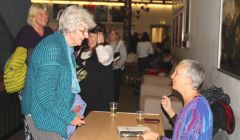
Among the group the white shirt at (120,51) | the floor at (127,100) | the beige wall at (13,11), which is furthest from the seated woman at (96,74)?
the white shirt at (120,51)

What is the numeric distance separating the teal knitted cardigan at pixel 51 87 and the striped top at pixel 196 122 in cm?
68

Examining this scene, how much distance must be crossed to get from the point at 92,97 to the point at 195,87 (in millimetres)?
1646

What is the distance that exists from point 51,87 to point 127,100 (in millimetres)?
6766

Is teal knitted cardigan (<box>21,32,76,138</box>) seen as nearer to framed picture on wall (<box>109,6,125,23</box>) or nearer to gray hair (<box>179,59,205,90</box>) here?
gray hair (<box>179,59,205,90</box>)

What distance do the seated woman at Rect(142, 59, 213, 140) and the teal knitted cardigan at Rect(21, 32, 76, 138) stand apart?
1.77ft

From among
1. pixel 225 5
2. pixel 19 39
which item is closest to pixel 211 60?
pixel 225 5

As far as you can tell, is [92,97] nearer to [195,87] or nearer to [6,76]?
[6,76]

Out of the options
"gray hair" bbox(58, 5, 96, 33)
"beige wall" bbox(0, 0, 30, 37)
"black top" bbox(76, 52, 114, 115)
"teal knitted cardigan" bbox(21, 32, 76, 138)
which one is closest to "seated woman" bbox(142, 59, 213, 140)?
"teal knitted cardigan" bbox(21, 32, 76, 138)

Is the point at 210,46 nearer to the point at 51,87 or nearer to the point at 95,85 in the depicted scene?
the point at 95,85

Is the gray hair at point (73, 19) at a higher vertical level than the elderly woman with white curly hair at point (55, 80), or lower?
higher

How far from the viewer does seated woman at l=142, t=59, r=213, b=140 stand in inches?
90.9

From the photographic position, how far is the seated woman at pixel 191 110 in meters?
2.31

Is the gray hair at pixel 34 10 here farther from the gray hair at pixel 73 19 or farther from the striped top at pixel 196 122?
the striped top at pixel 196 122

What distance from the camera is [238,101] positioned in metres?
3.22
